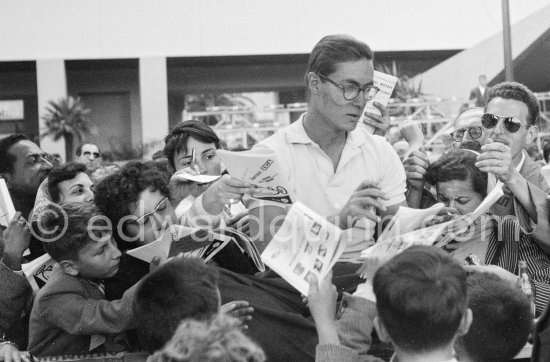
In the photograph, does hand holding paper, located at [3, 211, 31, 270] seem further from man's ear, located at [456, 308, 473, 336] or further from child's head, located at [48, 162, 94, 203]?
man's ear, located at [456, 308, 473, 336]

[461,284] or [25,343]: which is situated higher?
[461,284]

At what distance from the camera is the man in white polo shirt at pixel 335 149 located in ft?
11.0

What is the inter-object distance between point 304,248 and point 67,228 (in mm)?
1169

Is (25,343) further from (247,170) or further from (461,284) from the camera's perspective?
(461,284)

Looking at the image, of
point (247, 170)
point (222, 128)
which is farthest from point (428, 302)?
point (222, 128)

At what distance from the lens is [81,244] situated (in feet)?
10.5

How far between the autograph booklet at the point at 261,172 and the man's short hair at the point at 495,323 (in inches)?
34.9

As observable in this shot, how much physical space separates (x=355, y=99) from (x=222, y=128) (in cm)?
1290

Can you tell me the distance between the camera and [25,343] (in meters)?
3.63

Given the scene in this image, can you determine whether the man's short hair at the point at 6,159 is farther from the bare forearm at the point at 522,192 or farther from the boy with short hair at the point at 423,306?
the boy with short hair at the point at 423,306

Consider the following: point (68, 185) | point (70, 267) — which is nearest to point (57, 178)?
point (68, 185)

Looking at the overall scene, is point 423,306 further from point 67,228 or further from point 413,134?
→ point 413,134

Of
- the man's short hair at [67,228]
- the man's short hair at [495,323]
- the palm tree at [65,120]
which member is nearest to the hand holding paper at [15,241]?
the man's short hair at [67,228]

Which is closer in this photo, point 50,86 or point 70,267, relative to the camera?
point 70,267
